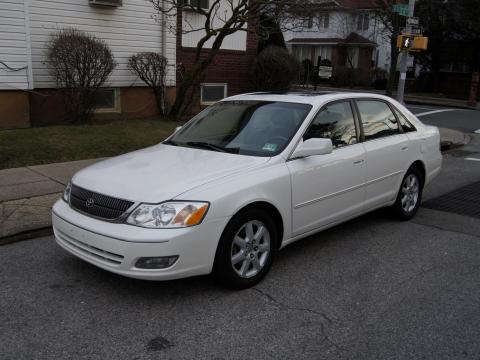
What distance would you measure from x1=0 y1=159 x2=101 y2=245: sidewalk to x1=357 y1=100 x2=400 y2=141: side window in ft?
11.7

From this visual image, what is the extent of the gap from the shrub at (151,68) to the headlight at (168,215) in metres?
9.23

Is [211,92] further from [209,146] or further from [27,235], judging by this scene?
[209,146]

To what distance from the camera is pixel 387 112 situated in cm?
616

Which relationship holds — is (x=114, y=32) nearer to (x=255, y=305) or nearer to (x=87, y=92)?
(x=87, y=92)

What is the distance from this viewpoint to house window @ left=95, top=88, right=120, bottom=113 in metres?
12.2

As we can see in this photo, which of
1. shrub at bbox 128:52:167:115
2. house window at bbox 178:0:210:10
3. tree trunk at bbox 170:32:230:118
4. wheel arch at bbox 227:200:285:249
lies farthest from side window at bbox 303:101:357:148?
house window at bbox 178:0:210:10

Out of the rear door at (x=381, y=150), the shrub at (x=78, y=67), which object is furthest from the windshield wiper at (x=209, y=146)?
the shrub at (x=78, y=67)

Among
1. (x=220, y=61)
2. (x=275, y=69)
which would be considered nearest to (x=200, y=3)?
(x=220, y=61)

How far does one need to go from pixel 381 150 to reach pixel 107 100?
8.32m

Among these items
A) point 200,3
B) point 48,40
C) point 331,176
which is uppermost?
point 200,3

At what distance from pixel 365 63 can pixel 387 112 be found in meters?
40.5

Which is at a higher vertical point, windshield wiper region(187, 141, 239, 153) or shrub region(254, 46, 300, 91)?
shrub region(254, 46, 300, 91)

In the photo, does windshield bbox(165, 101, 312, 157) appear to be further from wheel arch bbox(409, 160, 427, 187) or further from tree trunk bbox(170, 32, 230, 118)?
tree trunk bbox(170, 32, 230, 118)

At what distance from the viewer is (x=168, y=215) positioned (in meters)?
3.83
